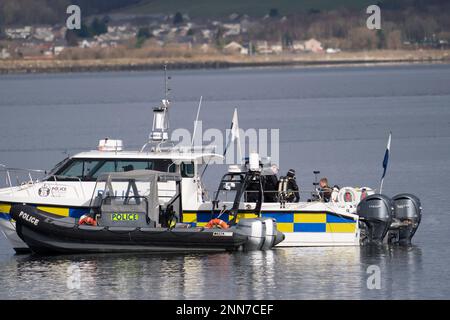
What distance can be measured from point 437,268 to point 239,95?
82.6 metres

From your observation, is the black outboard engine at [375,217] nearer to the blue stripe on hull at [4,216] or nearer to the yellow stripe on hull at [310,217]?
the yellow stripe on hull at [310,217]

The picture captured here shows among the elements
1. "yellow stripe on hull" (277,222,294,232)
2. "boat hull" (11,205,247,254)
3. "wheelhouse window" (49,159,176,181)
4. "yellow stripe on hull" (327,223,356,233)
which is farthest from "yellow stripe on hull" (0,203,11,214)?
"yellow stripe on hull" (327,223,356,233)

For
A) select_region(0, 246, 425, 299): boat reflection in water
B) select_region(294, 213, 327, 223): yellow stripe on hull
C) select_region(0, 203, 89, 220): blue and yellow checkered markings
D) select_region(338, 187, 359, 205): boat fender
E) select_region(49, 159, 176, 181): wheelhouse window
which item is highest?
select_region(49, 159, 176, 181): wheelhouse window

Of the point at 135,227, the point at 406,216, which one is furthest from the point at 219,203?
the point at 406,216

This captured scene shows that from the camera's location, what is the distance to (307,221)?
91.6 ft

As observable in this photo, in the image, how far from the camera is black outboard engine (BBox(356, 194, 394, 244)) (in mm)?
27891

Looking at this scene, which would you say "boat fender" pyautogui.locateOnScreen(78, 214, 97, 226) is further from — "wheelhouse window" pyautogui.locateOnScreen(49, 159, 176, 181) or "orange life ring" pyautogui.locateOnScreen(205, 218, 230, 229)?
"orange life ring" pyautogui.locateOnScreen(205, 218, 230, 229)

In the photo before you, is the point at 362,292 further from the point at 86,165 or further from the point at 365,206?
the point at 86,165

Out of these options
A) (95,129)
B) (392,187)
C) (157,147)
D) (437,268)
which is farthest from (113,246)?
(95,129)

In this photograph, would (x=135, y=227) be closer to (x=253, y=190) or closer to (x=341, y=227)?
(x=253, y=190)

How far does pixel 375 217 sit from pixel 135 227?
5503mm

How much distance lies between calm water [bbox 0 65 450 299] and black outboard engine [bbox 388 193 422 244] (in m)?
0.47
